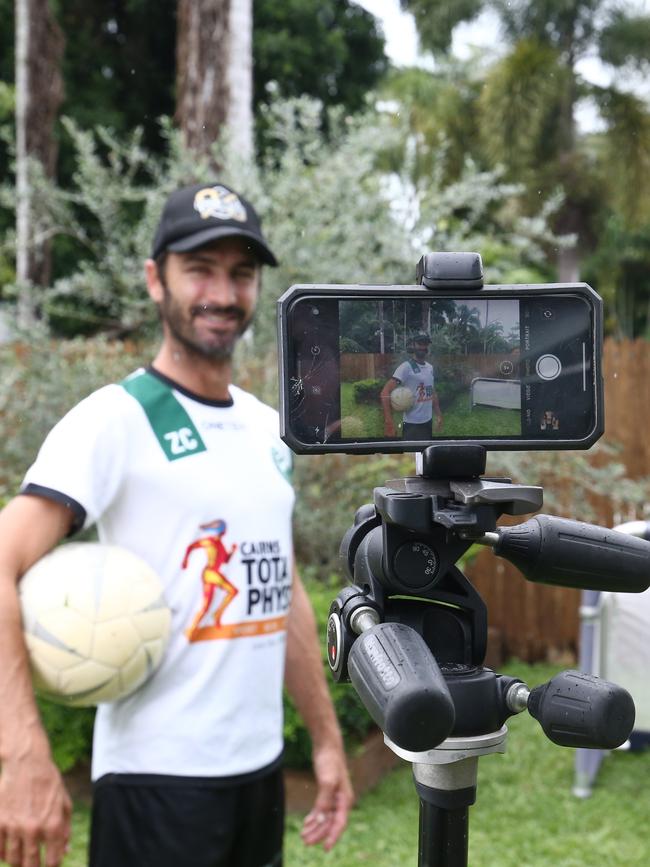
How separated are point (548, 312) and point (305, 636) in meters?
1.53

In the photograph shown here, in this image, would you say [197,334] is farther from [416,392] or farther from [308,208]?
[308,208]

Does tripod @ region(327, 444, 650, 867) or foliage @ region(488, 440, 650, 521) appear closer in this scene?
tripod @ region(327, 444, 650, 867)

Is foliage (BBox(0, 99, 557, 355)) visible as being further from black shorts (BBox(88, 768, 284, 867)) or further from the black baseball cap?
black shorts (BBox(88, 768, 284, 867))

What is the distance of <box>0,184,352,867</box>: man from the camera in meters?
1.81

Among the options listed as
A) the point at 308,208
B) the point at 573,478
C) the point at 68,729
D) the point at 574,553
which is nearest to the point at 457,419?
the point at 574,553

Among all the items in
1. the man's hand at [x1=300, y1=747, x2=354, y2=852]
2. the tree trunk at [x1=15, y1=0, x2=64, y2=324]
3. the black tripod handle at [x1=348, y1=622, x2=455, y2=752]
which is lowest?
the man's hand at [x1=300, y1=747, x2=354, y2=852]

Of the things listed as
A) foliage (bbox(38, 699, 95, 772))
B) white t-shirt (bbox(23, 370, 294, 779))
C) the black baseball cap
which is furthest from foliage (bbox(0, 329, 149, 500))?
white t-shirt (bbox(23, 370, 294, 779))

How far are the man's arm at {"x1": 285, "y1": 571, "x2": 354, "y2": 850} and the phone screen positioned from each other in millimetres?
1411

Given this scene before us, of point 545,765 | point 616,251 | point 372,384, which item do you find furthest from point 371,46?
point 372,384

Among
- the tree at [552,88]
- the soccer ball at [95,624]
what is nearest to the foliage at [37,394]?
the soccer ball at [95,624]

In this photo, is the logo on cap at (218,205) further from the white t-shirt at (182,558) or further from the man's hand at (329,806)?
the man's hand at (329,806)

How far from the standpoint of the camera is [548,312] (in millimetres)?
1007

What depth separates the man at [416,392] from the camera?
0.98 meters

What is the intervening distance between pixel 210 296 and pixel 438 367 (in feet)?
4.39
